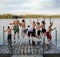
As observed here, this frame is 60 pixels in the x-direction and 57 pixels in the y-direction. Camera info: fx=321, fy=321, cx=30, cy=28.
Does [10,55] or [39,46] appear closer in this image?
[10,55]

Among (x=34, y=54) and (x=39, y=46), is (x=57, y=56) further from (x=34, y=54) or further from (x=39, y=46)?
(x=39, y=46)

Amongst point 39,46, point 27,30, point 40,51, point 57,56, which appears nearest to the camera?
point 57,56

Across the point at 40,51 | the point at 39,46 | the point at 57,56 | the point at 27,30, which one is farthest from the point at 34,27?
the point at 57,56

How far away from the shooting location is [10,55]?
15578mm

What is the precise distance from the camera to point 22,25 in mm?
20578

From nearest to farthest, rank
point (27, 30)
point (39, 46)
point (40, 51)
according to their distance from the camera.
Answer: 1. point (40, 51)
2. point (39, 46)
3. point (27, 30)

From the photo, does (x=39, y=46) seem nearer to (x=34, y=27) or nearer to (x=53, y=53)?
(x=34, y=27)

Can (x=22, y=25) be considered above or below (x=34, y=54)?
above

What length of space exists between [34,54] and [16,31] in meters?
5.18

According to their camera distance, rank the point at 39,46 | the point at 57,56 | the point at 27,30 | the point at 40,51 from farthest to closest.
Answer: the point at 27,30 → the point at 39,46 → the point at 40,51 → the point at 57,56

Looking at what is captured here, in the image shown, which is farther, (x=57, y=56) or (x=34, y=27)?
(x=34, y=27)

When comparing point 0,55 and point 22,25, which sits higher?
→ point 22,25

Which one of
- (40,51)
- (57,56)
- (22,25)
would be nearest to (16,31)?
(22,25)

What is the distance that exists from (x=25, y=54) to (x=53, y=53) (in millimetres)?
1375
